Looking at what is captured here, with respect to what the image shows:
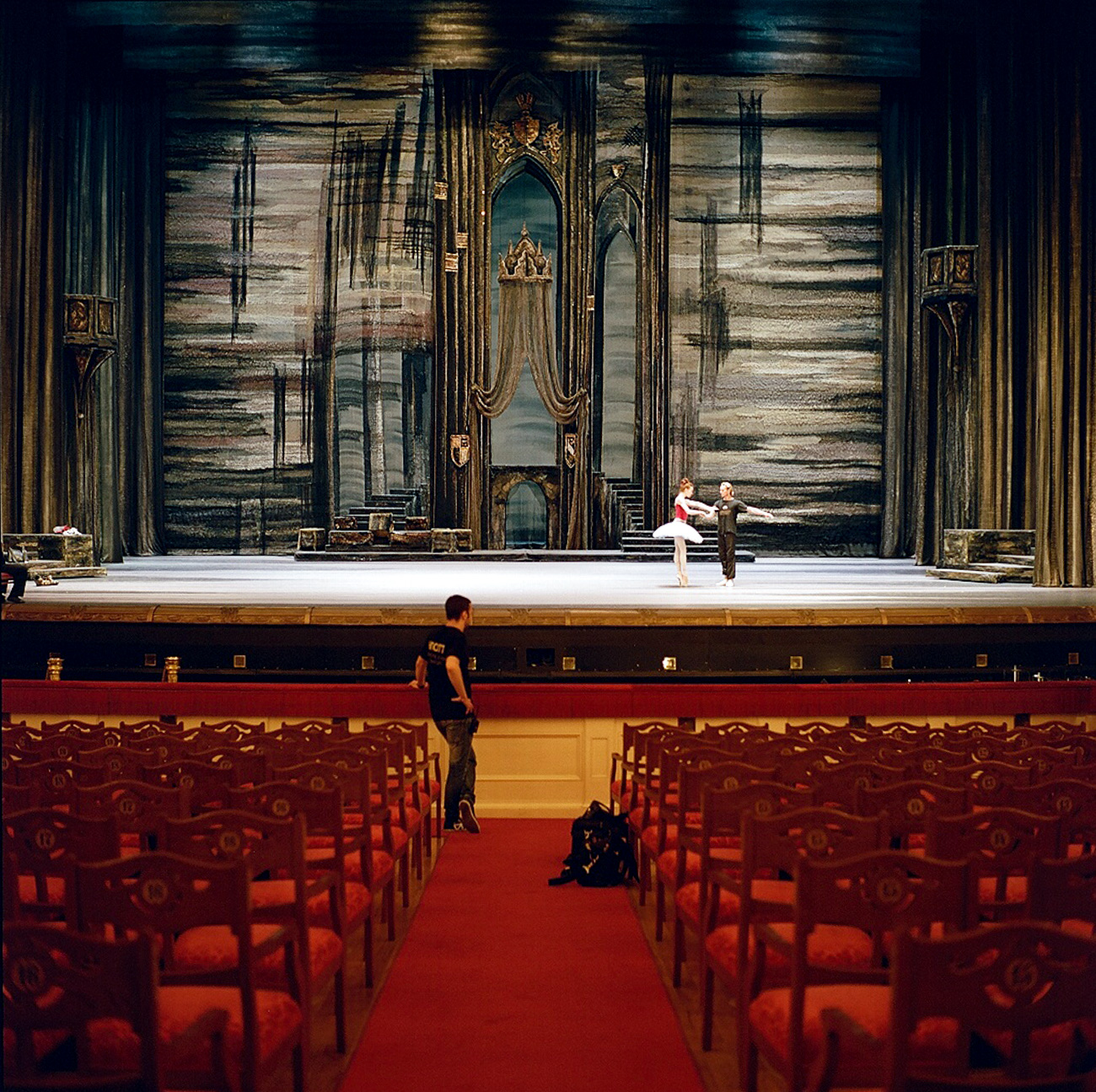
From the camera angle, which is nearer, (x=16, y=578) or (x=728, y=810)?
(x=728, y=810)

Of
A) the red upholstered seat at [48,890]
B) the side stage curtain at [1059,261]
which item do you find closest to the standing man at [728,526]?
the side stage curtain at [1059,261]

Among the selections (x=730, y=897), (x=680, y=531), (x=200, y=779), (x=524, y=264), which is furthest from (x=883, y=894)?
(x=524, y=264)

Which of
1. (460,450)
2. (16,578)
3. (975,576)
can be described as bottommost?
(975,576)

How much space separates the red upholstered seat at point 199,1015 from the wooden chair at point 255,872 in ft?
0.50

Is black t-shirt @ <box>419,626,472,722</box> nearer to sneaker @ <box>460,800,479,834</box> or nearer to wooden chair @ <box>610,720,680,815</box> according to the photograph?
sneaker @ <box>460,800,479,834</box>

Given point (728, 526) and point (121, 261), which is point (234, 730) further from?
point (121, 261)

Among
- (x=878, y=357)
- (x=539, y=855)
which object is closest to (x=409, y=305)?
(x=878, y=357)

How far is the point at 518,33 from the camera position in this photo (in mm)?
18359

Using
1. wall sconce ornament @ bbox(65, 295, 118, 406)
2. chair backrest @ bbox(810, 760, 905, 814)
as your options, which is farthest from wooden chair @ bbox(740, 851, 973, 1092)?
wall sconce ornament @ bbox(65, 295, 118, 406)

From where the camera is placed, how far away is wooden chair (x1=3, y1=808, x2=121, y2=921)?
3188mm

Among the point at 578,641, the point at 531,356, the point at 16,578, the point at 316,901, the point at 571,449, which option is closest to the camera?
the point at 316,901

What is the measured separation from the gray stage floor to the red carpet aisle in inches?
170

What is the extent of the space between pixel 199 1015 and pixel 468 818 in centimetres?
456

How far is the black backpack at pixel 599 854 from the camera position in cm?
571
